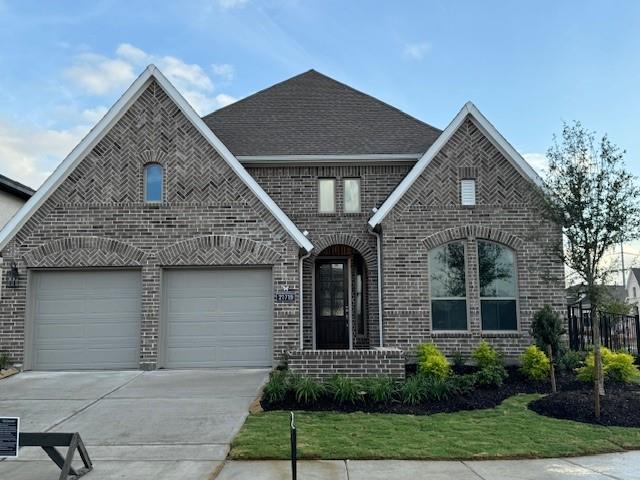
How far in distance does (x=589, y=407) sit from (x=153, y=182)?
32.7ft

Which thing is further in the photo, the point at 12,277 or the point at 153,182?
the point at 153,182

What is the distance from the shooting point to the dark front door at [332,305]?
14602 millimetres

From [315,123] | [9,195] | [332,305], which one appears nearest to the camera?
[332,305]

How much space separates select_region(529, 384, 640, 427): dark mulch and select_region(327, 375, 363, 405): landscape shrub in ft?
9.39

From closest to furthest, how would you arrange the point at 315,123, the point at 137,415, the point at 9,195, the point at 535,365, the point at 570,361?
the point at 137,415 < the point at 535,365 < the point at 570,361 < the point at 315,123 < the point at 9,195

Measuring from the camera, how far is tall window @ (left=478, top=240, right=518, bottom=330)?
40.9 ft

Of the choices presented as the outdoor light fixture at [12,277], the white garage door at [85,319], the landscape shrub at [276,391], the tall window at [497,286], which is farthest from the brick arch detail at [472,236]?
the outdoor light fixture at [12,277]

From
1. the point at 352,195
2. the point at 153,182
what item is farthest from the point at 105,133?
the point at 352,195

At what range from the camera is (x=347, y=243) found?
13.9 metres

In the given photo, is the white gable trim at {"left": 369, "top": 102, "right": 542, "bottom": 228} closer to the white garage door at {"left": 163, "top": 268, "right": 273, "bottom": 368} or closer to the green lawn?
the white garage door at {"left": 163, "top": 268, "right": 273, "bottom": 368}

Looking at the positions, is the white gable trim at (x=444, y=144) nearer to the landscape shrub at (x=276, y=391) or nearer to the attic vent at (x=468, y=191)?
the attic vent at (x=468, y=191)

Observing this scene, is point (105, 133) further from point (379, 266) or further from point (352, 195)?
point (379, 266)

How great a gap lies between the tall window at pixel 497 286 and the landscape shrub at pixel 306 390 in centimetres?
502

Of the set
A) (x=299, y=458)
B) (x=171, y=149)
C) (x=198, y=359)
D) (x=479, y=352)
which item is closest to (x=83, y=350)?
(x=198, y=359)
